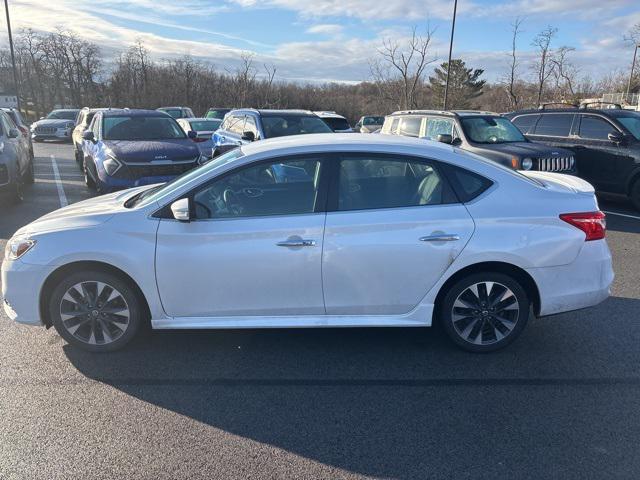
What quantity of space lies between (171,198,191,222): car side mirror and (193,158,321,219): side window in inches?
3.0

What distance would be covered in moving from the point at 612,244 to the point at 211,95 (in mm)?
44723

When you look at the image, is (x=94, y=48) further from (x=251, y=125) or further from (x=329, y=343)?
(x=329, y=343)

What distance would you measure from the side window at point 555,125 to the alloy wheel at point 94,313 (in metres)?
9.81


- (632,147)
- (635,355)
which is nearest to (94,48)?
(632,147)

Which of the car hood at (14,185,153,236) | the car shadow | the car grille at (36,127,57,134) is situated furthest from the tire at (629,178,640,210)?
the car grille at (36,127,57,134)

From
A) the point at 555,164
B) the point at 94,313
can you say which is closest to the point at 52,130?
the point at 555,164

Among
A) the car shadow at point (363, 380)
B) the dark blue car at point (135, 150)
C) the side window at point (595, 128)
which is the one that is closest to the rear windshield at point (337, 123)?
the dark blue car at point (135, 150)

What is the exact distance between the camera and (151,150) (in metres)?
9.03

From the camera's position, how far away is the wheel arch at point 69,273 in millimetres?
3768

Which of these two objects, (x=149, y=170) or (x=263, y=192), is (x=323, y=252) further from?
(x=149, y=170)

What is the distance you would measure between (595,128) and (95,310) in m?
9.83

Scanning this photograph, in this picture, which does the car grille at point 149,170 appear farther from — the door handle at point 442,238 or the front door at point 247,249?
the door handle at point 442,238

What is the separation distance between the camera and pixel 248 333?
4336mm

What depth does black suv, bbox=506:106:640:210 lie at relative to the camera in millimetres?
9485
